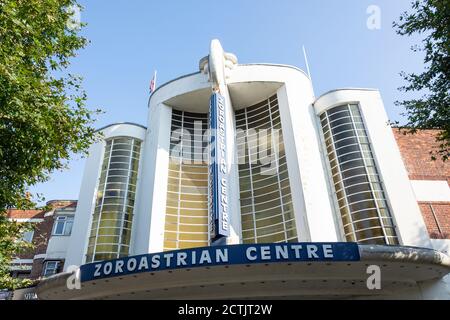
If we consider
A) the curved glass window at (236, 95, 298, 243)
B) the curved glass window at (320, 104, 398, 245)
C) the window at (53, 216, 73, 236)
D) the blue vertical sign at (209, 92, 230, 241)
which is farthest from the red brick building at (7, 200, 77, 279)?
the curved glass window at (320, 104, 398, 245)

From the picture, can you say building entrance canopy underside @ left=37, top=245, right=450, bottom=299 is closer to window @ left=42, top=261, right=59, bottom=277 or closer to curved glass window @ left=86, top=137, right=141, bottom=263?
curved glass window @ left=86, top=137, right=141, bottom=263

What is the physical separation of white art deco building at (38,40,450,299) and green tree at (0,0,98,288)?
423cm

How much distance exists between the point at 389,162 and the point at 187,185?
11424 millimetres

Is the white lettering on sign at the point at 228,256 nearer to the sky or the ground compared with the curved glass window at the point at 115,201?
nearer to the ground

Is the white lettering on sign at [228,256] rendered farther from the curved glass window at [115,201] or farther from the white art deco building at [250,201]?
the curved glass window at [115,201]

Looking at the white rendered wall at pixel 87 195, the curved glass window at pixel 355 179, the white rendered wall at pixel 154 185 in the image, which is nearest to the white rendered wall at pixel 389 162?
the curved glass window at pixel 355 179

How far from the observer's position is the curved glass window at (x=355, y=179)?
15703 millimetres

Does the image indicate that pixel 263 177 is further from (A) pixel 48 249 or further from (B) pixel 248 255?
(A) pixel 48 249

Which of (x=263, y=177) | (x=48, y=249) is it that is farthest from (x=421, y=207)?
(x=48, y=249)

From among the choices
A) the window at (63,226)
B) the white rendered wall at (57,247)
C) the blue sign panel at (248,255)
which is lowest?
the blue sign panel at (248,255)

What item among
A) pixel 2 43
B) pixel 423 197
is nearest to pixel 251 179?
pixel 423 197

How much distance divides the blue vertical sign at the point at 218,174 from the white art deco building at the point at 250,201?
74mm

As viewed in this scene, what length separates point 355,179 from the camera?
17.2 m

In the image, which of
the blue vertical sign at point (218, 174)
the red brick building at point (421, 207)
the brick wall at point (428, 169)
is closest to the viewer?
the brick wall at point (428, 169)
